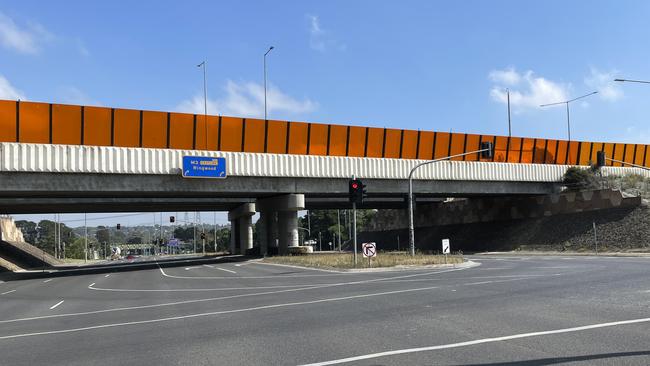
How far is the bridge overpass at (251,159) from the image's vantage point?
34.9 meters

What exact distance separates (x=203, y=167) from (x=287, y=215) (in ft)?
32.2

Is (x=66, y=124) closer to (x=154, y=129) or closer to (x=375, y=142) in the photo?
(x=154, y=129)

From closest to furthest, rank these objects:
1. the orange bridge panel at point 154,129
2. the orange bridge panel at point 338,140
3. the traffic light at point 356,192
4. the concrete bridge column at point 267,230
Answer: the traffic light at point 356,192, the orange bridge panel at point 154,129, the orange bridge panel at point 338,140, the concrete bridge column at point 267,230

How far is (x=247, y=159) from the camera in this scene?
4091cm

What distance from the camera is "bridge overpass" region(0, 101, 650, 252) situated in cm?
3491

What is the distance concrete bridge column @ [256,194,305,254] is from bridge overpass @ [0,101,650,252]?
0.09 m

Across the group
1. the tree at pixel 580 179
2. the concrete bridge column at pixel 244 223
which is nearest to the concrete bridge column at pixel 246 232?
the concrete bridge column at pixel 244 223

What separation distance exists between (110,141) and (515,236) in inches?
1427

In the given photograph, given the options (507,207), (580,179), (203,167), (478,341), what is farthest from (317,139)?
(478,341)

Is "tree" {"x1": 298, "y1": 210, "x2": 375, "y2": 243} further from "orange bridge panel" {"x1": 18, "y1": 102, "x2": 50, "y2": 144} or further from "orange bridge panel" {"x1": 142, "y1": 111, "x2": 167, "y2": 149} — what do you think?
"orange bridge panel" {"x1": 18, "y1": 102, "x2": 50, "y2": 144}

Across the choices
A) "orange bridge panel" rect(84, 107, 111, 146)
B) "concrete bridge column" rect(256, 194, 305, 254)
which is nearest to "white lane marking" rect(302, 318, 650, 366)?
"orange bridge panel" rect(84, 107, 111, 146)

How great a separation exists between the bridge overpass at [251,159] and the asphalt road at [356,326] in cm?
1802

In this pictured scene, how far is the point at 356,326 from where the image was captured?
34.9 ft

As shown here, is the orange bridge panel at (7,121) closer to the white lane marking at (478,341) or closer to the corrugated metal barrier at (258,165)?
the corrugated metal barrier at (258,165)
